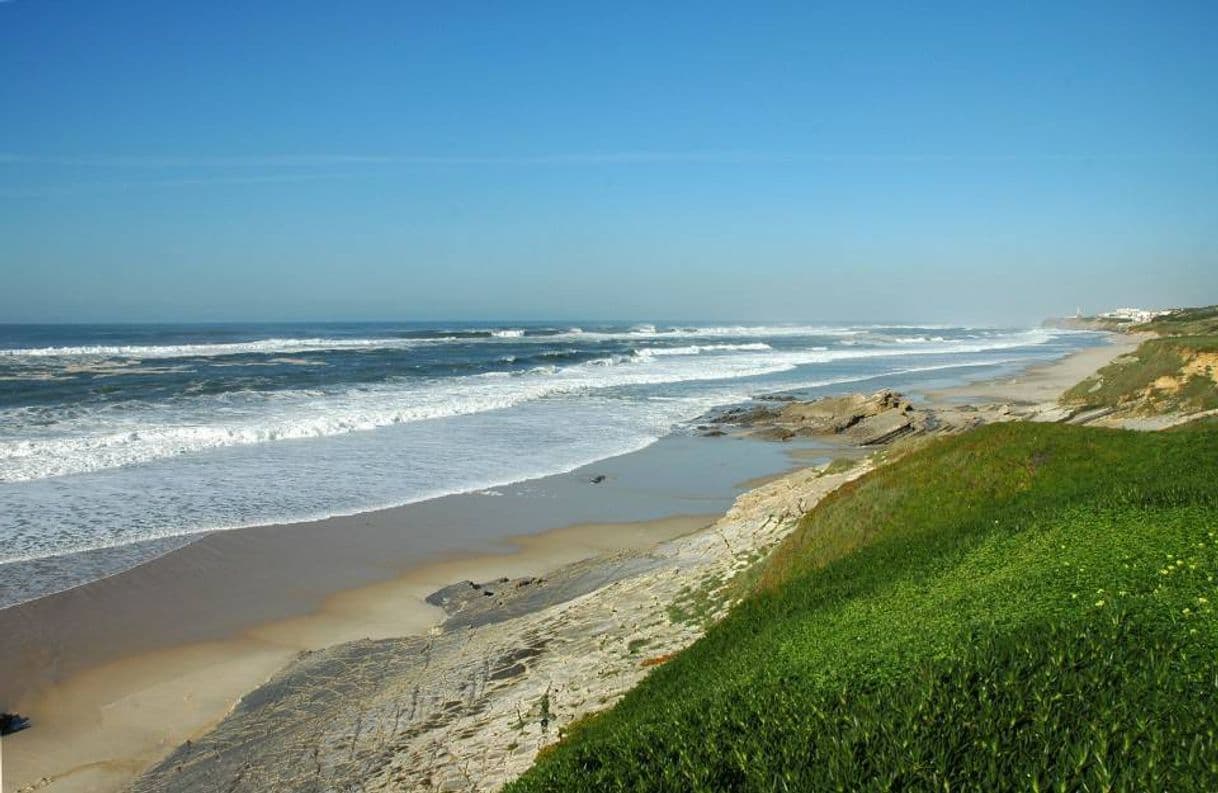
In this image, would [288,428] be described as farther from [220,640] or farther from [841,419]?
[841,419]

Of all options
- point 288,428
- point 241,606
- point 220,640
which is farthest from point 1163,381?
point 288,428

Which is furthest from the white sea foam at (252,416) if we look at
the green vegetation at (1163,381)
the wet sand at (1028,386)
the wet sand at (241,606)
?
the green vegetation at (1163,381)

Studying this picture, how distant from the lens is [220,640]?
44.7ft

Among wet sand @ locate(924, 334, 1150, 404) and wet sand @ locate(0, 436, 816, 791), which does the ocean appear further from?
wet sand @ locate(924, 334, 1150, 404)

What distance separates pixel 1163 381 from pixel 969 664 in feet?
80.3

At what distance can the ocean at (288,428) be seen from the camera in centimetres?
1942

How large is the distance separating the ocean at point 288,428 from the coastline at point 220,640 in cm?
217

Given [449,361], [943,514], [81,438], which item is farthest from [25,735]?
[449,361]

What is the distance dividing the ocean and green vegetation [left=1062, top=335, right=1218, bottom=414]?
14.8m

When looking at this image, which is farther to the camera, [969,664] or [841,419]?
[841,419]

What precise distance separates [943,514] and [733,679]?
5.90 metres

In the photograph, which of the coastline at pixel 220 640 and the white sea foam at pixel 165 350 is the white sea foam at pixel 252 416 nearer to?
the coastline at pixel 220 640

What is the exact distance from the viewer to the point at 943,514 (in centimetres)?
1208

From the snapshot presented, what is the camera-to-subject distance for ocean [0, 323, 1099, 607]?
1942 centimetres
